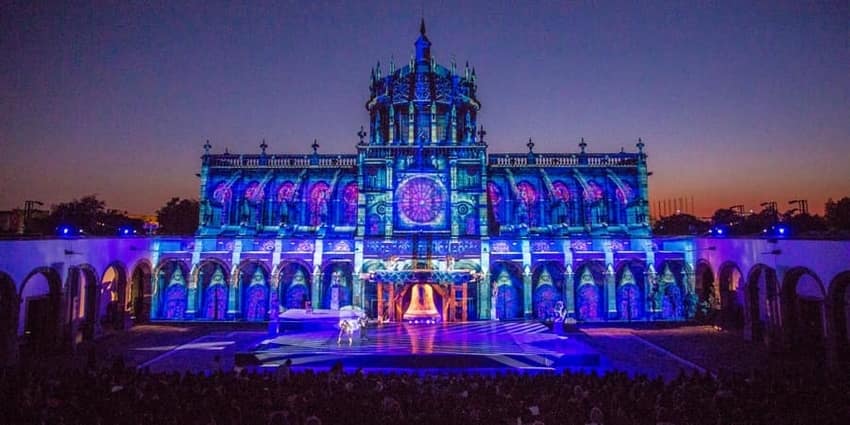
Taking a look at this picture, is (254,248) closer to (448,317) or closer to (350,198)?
(350,198)

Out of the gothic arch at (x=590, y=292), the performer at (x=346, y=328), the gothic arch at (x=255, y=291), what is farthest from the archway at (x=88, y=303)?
the gothic arch at (x=590, y=292)

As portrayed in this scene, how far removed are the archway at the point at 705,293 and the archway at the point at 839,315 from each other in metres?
13.0

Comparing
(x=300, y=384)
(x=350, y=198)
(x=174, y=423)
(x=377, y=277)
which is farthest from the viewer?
(x=350, y=198)

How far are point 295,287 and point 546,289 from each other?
2110 centimetres

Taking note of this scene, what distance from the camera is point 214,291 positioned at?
141 ft

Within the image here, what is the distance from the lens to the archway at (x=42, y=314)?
30.5 meters

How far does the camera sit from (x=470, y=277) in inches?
1596

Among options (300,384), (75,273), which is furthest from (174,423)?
(75,273)

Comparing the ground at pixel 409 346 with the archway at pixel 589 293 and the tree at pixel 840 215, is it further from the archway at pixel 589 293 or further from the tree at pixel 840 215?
the tree at pixel 840 215

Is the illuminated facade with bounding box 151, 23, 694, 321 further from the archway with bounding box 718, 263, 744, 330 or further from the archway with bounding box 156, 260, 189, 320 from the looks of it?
the archway with bounding box 718, 263, 744, 330

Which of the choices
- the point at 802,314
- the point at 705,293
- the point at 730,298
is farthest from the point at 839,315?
the point at 705,293

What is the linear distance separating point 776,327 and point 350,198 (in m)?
32.9

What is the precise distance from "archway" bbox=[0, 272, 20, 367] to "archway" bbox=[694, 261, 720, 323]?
1785 inches

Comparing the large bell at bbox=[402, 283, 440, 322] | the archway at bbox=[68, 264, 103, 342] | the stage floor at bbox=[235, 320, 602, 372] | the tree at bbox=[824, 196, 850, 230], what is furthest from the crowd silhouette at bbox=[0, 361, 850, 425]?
the tree at bbox=[824, 196, 850, 230]
